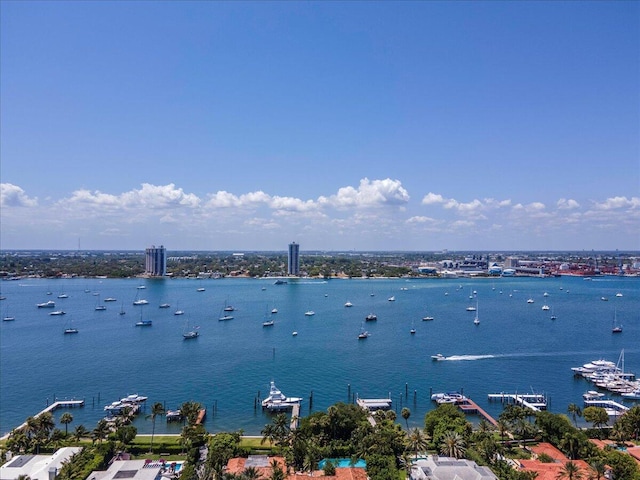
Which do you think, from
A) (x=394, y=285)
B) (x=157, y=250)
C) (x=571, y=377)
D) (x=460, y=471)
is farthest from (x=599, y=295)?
(x=157, y=250)

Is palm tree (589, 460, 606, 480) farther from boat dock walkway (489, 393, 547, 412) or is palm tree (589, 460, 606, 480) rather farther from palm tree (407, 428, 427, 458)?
boat dock walkway (489, 393, 547, 412)

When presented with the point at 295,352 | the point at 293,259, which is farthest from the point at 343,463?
the point at 293,259

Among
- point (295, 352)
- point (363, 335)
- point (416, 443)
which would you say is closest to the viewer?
point (416, 443)

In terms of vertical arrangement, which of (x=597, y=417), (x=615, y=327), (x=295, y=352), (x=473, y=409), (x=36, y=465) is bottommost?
(x=473, y=409)

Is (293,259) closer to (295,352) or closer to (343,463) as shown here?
(295,352)

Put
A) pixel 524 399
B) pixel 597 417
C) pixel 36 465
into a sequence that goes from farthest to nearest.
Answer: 1. pixel 524 399
2. pixel 597 417
3. pixel 36 465

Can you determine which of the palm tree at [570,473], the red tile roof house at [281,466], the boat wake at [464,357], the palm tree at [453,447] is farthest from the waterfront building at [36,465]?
the boat wake at [464,357]

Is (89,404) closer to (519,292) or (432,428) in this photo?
(432,428)

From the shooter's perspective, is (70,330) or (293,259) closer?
(70,330)
